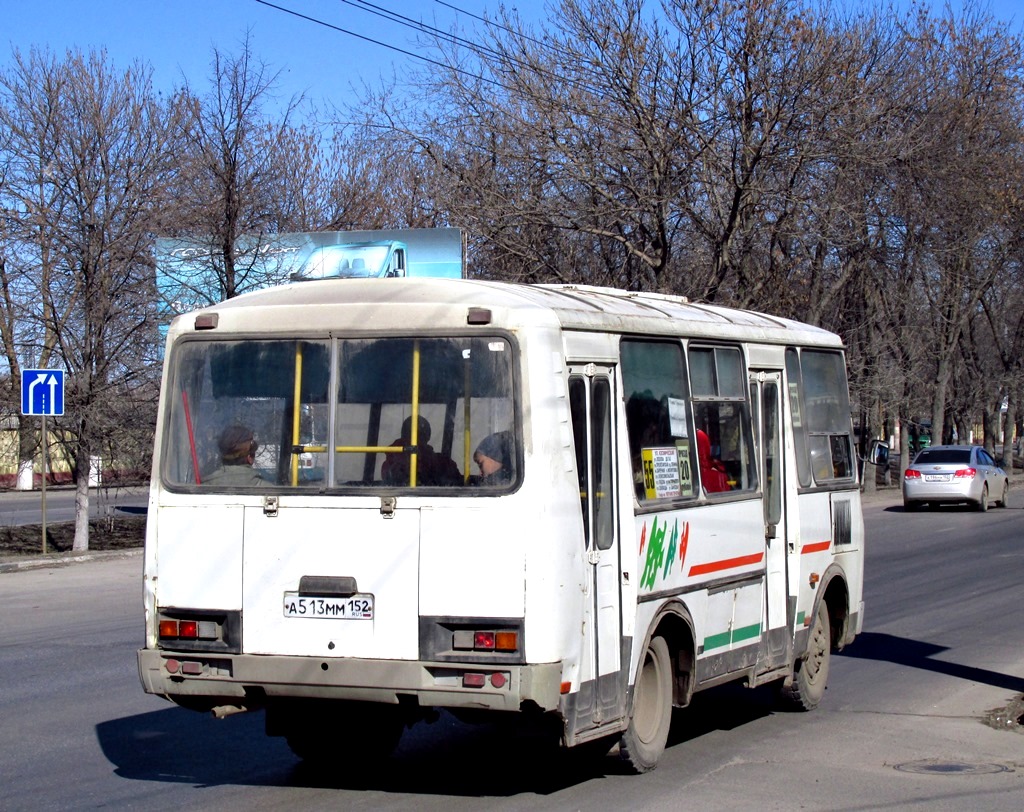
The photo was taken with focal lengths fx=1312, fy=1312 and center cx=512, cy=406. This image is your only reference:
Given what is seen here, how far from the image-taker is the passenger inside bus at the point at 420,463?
6270mm

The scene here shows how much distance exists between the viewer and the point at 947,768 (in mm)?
7570

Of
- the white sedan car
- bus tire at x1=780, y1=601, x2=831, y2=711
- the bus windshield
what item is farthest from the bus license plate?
the white sedan car

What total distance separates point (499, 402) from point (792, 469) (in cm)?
342

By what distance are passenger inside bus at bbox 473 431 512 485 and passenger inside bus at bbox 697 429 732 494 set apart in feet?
6.26

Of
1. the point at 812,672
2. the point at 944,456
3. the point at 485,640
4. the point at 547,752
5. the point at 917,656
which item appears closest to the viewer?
the point at 485,640

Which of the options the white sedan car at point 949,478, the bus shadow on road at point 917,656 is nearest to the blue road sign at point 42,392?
the bus shadow on road at point 917,656

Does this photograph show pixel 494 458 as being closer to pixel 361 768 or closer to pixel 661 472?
pixel 661 472

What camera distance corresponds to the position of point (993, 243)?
135 feet

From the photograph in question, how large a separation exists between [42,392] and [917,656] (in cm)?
1292

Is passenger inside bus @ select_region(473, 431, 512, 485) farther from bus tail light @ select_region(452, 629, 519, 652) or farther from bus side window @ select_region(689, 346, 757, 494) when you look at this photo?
bus side window @ select_region(689, 346, 757, 494)

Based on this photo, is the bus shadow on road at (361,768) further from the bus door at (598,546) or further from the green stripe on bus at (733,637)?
the green stripe on bus at (733,637)

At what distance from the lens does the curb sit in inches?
745

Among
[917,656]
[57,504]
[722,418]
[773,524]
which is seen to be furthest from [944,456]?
[722,418]

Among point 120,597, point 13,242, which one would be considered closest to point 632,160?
point 13,242
